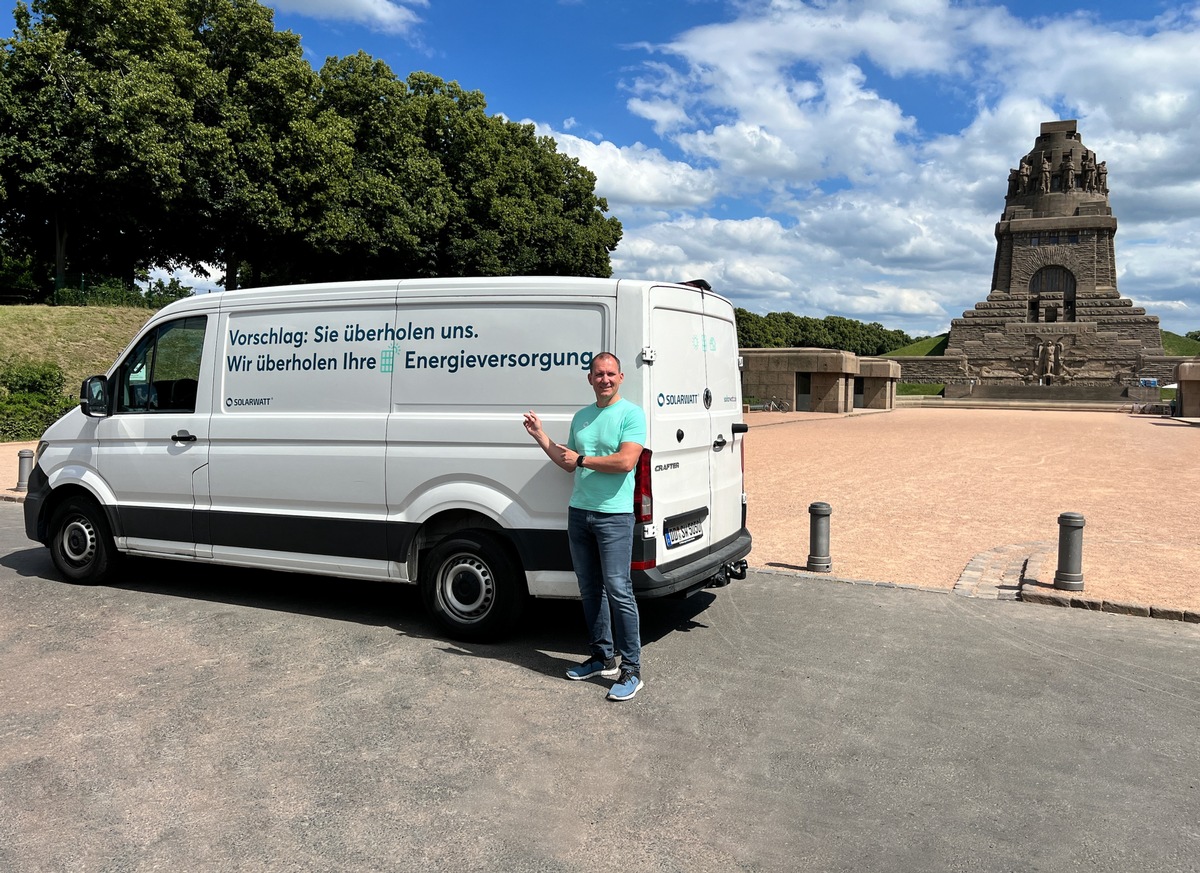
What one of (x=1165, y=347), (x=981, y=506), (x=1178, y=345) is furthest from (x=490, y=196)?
(x=1178, y=345)

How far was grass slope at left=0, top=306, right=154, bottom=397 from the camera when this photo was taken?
25.2 meters

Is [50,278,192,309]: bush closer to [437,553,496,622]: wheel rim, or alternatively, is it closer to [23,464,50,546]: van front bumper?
[23,464,50,546]: van front bumper

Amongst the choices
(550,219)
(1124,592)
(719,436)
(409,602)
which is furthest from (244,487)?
(550,219)

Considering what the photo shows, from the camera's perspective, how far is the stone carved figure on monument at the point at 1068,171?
7562 cm

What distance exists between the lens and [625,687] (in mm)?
4805

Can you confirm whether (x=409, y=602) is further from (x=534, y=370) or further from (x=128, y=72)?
(x=128, y=72)

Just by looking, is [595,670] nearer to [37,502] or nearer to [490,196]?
[37,502]

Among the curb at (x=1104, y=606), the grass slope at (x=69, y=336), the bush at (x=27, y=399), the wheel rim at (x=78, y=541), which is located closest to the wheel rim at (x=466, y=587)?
the wheel rim at (x=78, y=541)

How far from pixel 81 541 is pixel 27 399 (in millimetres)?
16063

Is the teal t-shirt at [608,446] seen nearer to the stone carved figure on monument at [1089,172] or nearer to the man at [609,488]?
the man at [609,488]

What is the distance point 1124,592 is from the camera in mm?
7168

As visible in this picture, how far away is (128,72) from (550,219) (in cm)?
1801

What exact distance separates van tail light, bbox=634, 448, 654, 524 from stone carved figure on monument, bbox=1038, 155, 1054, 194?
83.6m

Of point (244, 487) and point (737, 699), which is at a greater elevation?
point (244, 487)
